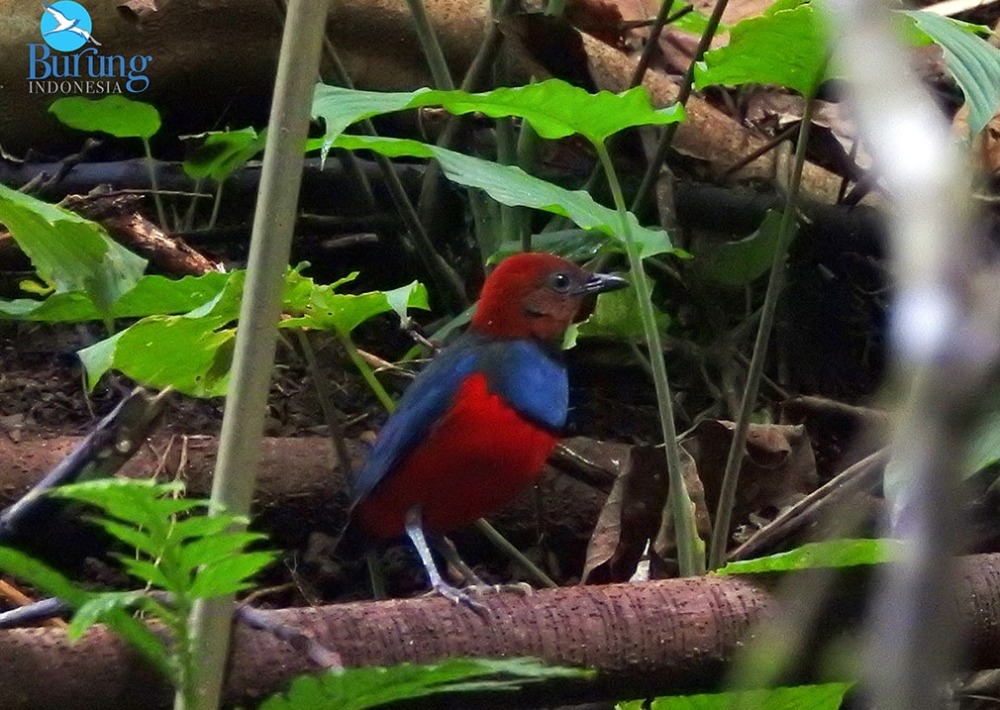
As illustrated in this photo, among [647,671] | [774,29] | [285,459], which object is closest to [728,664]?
[647,671]

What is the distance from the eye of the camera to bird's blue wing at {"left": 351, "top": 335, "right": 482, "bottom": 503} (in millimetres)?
2576

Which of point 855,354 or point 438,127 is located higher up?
point 438,127

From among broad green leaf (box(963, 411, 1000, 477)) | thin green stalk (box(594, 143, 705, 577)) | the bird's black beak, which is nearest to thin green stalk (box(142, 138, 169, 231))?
the bird's black beak

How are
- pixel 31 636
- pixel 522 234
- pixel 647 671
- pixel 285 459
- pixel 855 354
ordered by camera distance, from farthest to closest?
pixel 855 354
pixel 522 234
pixel 285 459
pixel 647 671
pixel 31 636

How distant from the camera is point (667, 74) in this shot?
4.32 m

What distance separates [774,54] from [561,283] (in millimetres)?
741

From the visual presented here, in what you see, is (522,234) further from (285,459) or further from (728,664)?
(728,664)

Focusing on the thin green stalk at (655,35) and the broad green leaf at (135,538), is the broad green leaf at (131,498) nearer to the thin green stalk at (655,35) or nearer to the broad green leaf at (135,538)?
the broad green leaf at (135,538)

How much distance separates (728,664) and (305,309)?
3.36 ft

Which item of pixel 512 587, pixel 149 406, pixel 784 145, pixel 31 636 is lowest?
pixel 512 587

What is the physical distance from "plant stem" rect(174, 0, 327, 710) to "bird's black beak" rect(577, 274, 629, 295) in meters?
1.76

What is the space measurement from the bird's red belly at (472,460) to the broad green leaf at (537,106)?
1.87 feet

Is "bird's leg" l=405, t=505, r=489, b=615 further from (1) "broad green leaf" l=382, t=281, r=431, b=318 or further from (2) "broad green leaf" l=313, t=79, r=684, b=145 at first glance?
(2) "broad green leaf" l=313, t=79, r=684, b=145

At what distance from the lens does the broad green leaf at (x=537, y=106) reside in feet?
6.88
